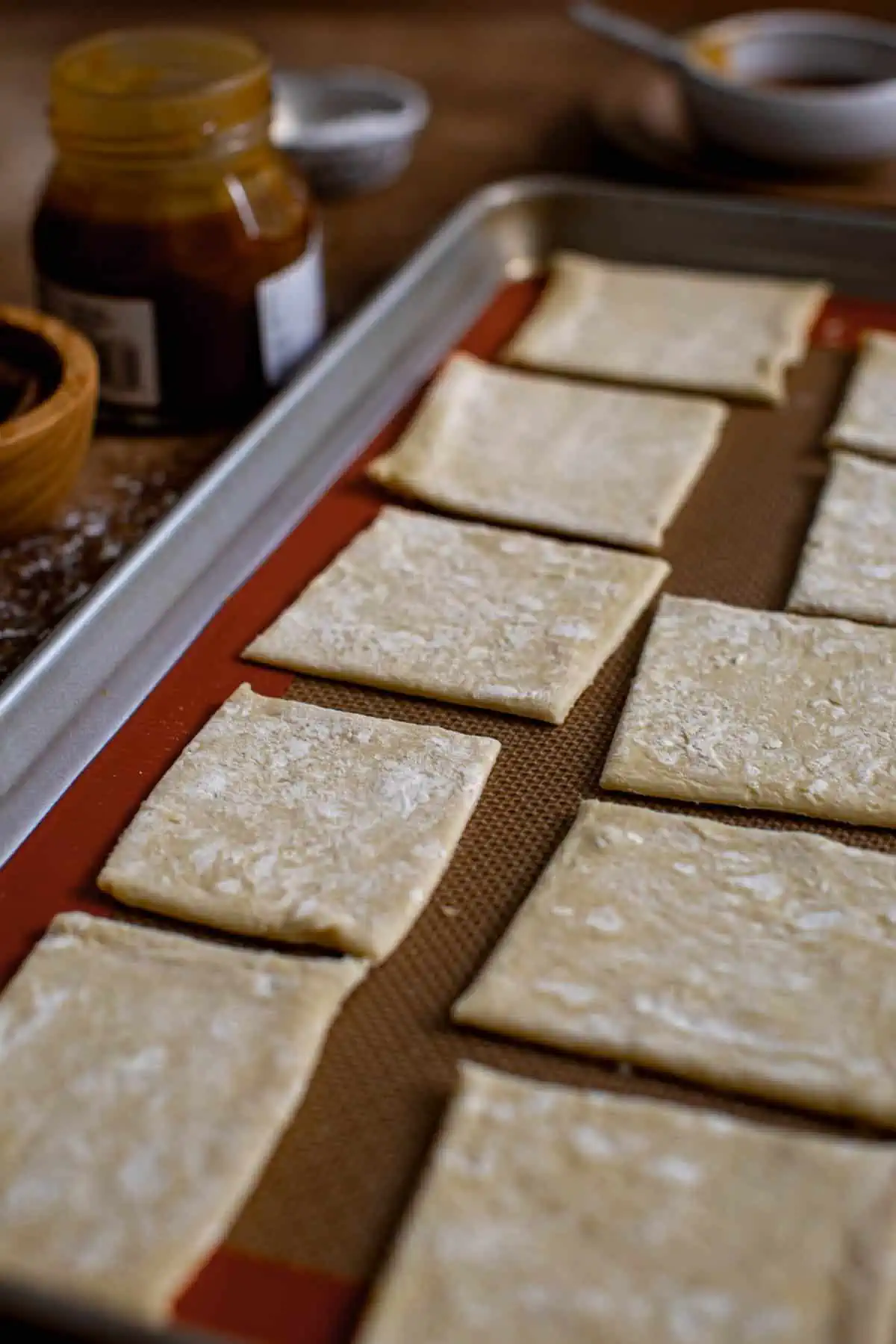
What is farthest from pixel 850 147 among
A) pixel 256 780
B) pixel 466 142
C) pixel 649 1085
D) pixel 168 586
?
pixel 649 1085

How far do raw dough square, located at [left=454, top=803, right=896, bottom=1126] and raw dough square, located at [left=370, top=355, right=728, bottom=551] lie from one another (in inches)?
16.9

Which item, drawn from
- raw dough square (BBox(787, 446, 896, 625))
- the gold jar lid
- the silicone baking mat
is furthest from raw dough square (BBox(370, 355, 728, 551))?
the gold jar lid

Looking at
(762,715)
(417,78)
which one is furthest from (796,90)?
(762,715)

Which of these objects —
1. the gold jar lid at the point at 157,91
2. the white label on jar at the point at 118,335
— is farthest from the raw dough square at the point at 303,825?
the gold jar lid at the point at 157,91

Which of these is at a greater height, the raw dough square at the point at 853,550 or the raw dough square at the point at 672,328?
the raw dough square at the point at 672,328

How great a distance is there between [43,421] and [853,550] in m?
0.75

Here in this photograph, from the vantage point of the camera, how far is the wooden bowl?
1.29m

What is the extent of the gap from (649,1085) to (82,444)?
80cm

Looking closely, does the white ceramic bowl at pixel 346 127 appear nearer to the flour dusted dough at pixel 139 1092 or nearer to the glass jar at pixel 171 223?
the glass jar at pixel 171 223

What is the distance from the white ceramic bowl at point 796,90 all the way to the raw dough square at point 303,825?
1215 mm

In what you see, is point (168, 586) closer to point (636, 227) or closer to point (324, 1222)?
point (324, 1222)

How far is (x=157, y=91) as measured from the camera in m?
1.47

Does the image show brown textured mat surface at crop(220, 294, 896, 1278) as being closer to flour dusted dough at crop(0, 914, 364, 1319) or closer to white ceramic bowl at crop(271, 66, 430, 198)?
flour dusted dough at crop(0, 914, 364, 1319)

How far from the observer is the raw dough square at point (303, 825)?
103cm
